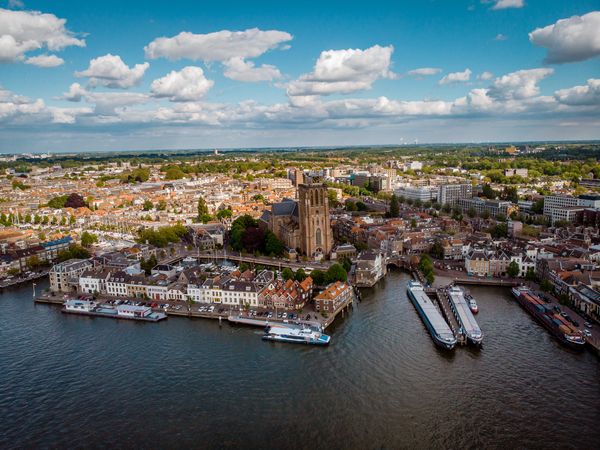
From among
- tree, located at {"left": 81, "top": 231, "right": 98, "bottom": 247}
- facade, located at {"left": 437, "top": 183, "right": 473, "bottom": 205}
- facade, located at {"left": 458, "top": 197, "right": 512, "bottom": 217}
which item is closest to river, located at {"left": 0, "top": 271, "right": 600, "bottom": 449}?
tree, located at {"left": 81, "top": 231, "right": 98, "bottom": 247}

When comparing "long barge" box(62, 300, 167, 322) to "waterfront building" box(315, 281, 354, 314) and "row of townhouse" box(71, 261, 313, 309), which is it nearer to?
"row of townhouse" box(71, 261, 313, 309)

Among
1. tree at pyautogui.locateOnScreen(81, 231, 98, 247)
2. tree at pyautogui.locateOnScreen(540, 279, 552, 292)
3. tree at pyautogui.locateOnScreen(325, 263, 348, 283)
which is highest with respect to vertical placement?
tree at pyautogui.locateOnScreen(81, 231, 98, 247)

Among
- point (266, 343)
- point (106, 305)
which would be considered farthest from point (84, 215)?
point (266, 343)

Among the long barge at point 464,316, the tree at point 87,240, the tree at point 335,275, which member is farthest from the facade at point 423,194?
the tree at point 87,240

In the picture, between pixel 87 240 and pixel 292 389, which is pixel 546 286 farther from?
pixel 87 240

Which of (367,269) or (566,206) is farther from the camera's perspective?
(566,206)

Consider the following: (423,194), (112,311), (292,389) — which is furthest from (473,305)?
(423,194)
